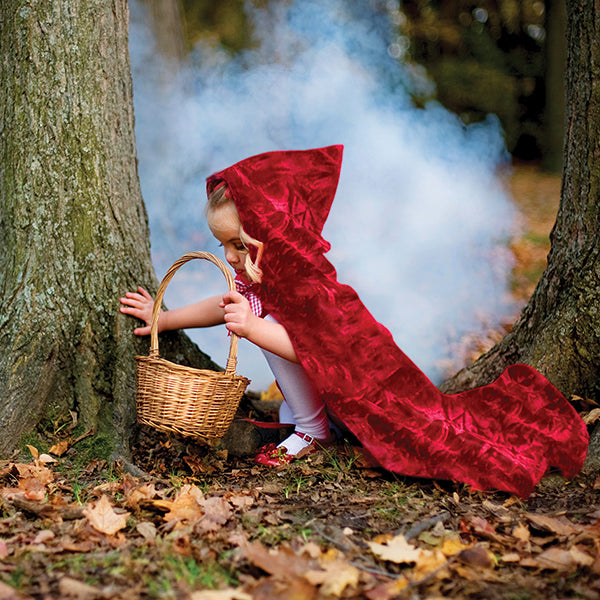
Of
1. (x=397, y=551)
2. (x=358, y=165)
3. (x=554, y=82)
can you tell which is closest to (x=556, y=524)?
(x=397, y=551)

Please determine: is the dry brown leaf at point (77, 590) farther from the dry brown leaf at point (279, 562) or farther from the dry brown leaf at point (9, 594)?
the dry brown leaf at point (279, 562)

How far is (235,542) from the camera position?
1.77 m

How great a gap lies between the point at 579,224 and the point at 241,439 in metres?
1.85

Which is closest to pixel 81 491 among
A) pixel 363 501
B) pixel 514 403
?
pixel 363 501

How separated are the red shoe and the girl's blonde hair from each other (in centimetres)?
78

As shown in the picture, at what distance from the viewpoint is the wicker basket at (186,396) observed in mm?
2293

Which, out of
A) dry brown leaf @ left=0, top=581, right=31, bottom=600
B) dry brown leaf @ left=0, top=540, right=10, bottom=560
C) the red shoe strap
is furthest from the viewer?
the red shoe strap

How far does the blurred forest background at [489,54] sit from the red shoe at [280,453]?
6756mm

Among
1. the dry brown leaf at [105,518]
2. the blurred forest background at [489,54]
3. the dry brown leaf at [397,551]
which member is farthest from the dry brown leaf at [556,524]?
the blurred forest background at [489,54]

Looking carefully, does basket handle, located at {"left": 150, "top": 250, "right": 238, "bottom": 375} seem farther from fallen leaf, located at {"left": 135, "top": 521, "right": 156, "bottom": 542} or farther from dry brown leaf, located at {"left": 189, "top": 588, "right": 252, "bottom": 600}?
dry brown leaf, located at {"left": 189, "top": 588, "right": 252, "bottom": 600}

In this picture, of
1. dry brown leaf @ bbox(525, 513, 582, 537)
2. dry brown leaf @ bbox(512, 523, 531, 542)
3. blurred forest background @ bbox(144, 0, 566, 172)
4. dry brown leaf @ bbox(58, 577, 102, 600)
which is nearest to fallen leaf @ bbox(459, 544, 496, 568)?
dry brown leaf @ bbox(512, 523, 531, 542)

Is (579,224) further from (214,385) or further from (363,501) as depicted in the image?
(214,385)

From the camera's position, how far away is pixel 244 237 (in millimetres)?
2555

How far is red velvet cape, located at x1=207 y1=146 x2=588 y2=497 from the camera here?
8.16 ft
